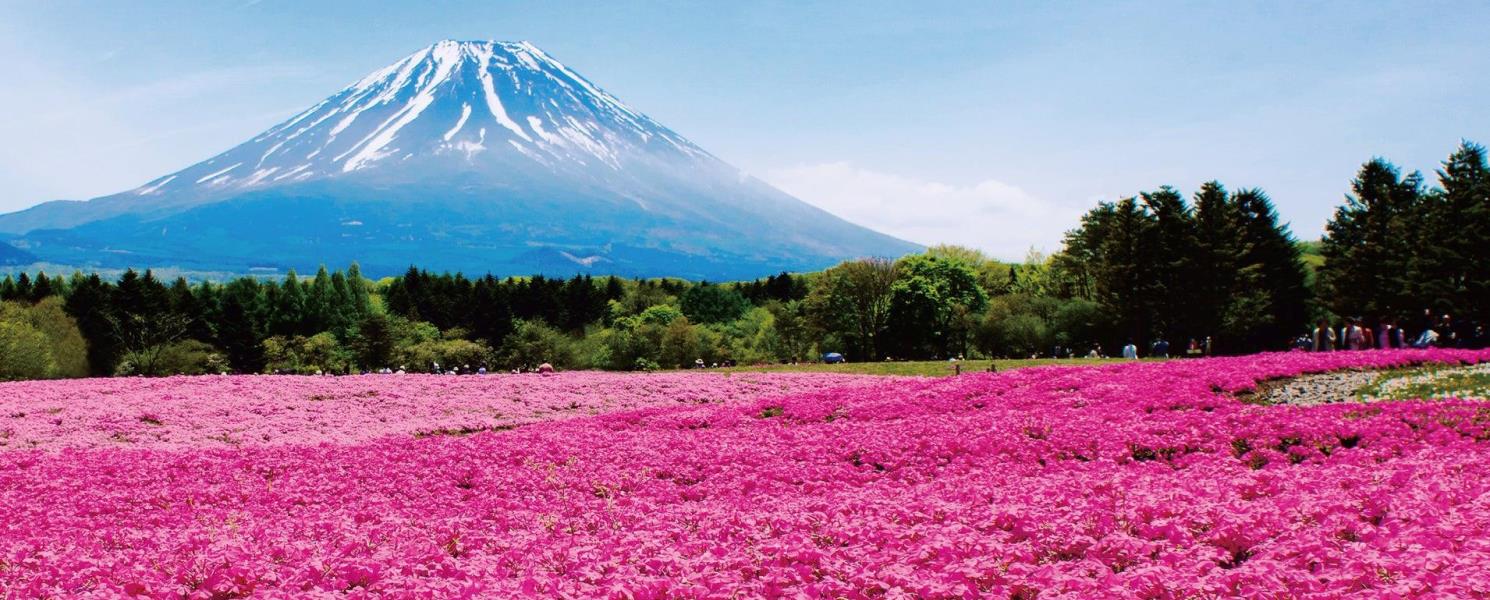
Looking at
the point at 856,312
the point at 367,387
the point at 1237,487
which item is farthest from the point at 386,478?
the point at 856,312

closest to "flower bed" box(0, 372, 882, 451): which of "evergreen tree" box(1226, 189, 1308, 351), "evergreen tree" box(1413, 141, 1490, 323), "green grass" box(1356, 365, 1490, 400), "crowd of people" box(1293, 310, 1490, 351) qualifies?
"crowd of people" box(1293, 310, 1490, 351)

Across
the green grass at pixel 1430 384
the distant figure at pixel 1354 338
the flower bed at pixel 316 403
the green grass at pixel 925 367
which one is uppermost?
the distant figure at pixel 1354 338

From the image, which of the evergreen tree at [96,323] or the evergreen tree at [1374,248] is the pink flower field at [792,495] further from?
the evergreen tree at [96,323]

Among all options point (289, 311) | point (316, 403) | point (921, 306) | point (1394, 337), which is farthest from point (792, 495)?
point (289, 311)

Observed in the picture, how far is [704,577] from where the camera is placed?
798cm

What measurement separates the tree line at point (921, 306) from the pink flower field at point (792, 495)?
3774 centimetres

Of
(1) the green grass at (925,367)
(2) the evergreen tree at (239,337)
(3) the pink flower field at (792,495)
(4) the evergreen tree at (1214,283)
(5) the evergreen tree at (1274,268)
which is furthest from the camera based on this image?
(2) the evergreen tree at (239,337)

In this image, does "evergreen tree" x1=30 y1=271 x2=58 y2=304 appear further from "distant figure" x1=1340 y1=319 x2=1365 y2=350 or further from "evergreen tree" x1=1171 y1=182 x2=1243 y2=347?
"distant figure" x1=1340 y1=319 x2=1365 y2=350

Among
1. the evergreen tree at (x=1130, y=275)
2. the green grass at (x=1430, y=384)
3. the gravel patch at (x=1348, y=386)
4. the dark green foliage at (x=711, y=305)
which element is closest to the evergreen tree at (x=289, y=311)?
the dark green foliage at (x=711, y=305)

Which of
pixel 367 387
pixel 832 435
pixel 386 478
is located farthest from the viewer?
pixel 367 387

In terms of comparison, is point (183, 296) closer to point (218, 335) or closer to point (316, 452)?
point (218, 335)

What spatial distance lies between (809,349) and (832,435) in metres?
89.2

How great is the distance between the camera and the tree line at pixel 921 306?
6512 centimetres

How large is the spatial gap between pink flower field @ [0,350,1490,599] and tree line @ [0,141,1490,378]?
3774 centimetres
